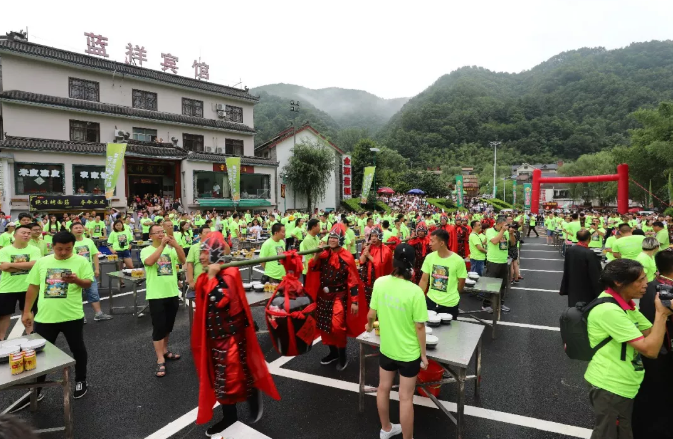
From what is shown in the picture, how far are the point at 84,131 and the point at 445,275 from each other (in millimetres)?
28519

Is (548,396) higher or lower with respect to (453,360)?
lower

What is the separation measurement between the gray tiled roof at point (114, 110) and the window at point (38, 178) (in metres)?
4.17

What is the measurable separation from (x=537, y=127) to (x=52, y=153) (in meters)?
106

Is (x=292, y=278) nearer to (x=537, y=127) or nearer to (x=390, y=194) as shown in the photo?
(x=390, y=194)

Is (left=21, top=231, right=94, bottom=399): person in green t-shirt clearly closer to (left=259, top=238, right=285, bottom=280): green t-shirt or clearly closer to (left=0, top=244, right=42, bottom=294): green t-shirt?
(left=0, top=244, right=42, bottom=294): green t-shirt

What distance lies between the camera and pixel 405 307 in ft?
11.2

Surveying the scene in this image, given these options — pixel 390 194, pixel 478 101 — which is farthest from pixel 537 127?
pixel 390 194

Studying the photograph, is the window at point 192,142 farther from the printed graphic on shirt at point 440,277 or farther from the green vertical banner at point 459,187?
the printed graphic on shirt at point 440,277

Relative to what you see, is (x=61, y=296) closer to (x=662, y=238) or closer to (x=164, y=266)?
(x=164, y=266)

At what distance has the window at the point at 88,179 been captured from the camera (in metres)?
23.0

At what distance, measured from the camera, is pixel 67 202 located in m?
20.2

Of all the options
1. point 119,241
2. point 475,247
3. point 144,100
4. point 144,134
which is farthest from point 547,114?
point 119,241

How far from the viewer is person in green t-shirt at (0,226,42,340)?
5.45m

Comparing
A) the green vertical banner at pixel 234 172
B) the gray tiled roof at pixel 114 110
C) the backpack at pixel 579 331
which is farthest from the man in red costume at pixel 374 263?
the gray tiled roof at pixel 114 110
